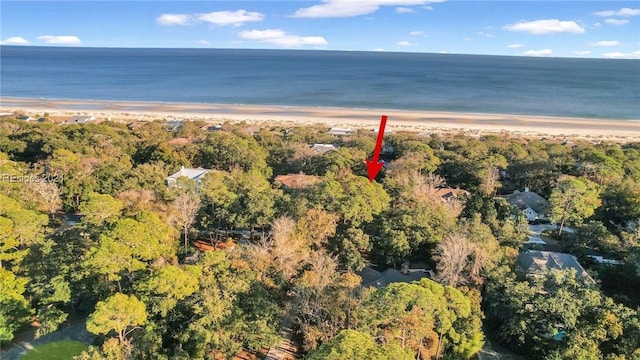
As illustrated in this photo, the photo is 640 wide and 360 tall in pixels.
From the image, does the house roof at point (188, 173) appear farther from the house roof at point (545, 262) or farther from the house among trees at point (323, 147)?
the house roof at point (545, 262)

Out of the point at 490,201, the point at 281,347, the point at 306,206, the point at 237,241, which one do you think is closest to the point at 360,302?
the point at 281,347

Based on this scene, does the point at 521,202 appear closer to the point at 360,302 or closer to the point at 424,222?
the point at 424,222

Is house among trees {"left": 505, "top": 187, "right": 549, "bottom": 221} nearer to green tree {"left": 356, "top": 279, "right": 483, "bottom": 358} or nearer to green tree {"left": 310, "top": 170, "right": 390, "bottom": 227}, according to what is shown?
green tree {"left": 310, "top": 170, "right": 390, "bottom": 227}

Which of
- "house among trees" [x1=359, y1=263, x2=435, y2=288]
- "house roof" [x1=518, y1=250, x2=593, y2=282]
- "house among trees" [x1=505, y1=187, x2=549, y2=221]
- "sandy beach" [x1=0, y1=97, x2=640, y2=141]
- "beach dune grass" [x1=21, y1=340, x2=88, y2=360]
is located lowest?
"beach dune grass" [x1=21, y1=340, x2=88, y2=360]

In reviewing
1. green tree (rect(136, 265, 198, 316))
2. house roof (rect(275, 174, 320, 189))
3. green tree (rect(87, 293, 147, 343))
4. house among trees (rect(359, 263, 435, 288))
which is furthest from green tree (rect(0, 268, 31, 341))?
house roof (rect(275, 174, 320, 189))

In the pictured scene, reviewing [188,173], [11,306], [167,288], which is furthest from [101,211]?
[188,173]

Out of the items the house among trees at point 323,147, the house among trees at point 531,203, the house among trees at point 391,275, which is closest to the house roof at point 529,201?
the house among trees at point 531,203
